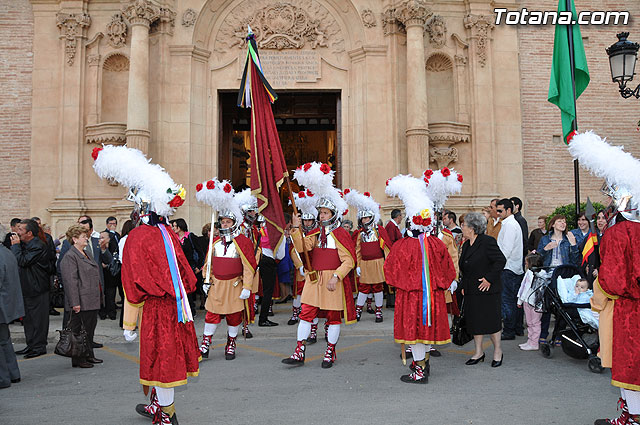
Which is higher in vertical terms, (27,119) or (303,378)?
(27,119)

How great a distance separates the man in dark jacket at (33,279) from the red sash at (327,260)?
13.0ft

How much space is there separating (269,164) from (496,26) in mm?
9768

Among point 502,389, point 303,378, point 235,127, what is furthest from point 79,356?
point 235,127

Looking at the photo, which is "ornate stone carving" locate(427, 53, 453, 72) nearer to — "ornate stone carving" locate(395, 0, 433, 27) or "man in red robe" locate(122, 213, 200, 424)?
"ornate stone carving" locate(395, 0, 433, 27)

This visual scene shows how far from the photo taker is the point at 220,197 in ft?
25.5

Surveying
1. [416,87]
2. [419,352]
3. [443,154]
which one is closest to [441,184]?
[419,352]

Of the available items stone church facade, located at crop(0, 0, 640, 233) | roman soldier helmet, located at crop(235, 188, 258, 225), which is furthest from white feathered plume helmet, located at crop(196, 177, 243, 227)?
stone church facade, located at crop(0, 0, 640, 233)

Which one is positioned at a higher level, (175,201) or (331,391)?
(175,201)

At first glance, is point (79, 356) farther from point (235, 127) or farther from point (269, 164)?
point (235, 127)

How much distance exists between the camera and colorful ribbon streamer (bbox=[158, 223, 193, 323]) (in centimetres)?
495

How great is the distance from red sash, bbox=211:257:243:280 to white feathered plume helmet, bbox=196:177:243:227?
0.53m

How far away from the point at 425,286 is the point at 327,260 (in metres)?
1.57

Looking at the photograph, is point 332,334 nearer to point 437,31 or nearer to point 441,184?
point 441,184

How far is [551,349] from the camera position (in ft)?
26.8
